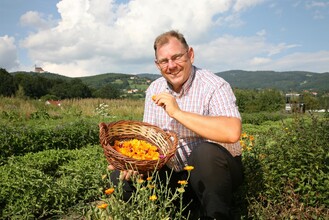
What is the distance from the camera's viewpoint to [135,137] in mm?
2549

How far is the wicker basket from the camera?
1.93 metres

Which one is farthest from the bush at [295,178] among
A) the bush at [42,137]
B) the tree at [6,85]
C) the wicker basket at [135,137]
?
the tree at [6,85]

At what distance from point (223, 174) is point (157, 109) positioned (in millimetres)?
827

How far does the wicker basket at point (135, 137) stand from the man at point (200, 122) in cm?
9

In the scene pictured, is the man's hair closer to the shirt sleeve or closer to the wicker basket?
the shirt sleeve

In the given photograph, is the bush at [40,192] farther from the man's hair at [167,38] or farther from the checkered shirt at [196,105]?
the man's hair at [167,38]

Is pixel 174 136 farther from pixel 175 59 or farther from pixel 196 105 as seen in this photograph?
pixel 175 59

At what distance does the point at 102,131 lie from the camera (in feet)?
7.13

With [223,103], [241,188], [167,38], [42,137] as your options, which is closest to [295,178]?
[241,188]

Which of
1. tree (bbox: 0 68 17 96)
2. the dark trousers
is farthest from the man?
tree (bbox: 0 68 17 96)

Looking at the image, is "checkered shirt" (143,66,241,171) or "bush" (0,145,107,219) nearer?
"checkered shirt" (143,66,241,171)

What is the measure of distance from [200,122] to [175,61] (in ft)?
1.91

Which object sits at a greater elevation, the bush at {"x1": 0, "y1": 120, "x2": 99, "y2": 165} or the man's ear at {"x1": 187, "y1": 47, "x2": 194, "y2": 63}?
the man's ear at {"x1": 187, "y1": 47, "x2": 194, "y2": 63}

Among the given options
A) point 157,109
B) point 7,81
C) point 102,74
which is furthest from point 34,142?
point 102,74
